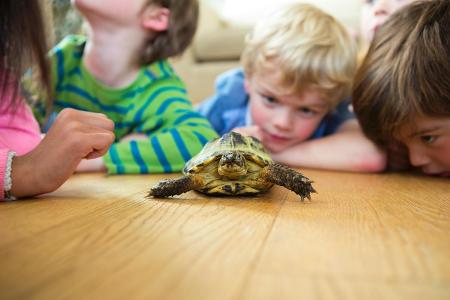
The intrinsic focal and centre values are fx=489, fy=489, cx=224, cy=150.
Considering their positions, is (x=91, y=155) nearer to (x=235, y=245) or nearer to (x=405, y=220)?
(x=235, y=245)

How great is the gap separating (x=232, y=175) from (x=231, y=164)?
1.3 inches

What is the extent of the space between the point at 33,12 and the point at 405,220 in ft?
2.15

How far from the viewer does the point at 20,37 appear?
→ 731mm

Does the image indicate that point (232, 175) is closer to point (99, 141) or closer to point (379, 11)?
point (99, 141)

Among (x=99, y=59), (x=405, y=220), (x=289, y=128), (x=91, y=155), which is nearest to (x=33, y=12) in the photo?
(x=91, y=155)

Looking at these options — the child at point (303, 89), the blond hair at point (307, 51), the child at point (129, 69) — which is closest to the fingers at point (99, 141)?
the child at point (129, 69)

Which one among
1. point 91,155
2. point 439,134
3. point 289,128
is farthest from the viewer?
point 289,128

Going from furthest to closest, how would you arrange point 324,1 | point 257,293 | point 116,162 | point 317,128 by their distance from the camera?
1. point 324,1
2. point 317,128
3. point 116,162
4. point 257,293

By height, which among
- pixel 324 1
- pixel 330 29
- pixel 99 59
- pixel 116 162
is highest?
pixel 324 1

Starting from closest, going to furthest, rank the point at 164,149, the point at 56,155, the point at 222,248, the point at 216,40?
the point at 222,248 → the point at 56,155 → the point at 164,149 → the point at 216,40

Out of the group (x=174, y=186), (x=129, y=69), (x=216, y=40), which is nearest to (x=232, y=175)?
(x=174, y=186)

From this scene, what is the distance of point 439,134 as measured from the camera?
4.21 feet

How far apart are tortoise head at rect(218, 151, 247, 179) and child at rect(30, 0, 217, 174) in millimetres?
552

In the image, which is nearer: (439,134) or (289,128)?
(439,134)
